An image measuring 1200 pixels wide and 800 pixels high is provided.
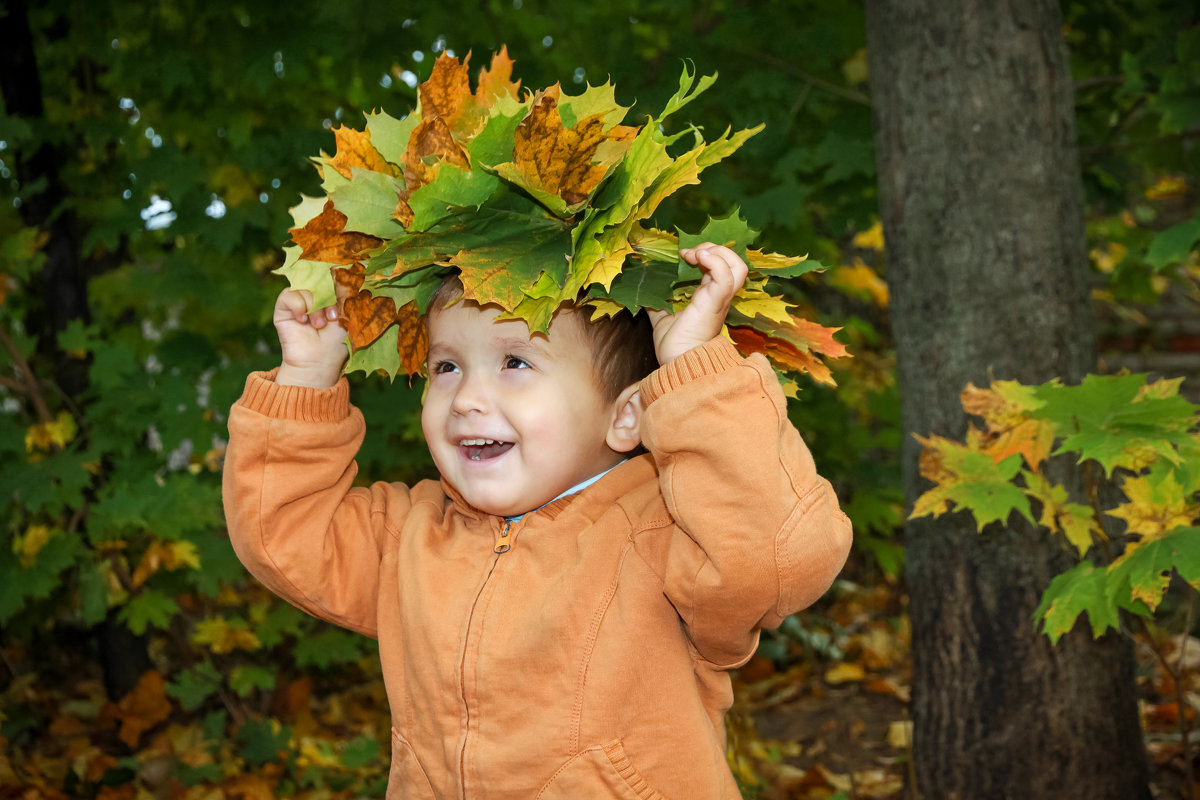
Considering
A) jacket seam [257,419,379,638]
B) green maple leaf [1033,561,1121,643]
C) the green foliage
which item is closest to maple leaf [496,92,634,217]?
jacket seam [257,419,379,638]

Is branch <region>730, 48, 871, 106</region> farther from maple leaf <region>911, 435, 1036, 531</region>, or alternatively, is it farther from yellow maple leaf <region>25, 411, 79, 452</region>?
yellow maple leaf <region>25, 411, 79, 452</region>

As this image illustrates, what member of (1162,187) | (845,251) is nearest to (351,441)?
(845,251)

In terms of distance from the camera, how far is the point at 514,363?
1.62 metres

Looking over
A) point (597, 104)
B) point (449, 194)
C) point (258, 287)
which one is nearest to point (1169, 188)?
point (258, 287)

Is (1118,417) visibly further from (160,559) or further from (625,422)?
(160,559)

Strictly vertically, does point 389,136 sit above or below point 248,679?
above

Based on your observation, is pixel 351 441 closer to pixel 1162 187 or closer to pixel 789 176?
pixel 789 176

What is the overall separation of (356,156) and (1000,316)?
1739 mm

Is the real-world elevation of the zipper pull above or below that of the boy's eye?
below

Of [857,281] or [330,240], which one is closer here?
[330,240]

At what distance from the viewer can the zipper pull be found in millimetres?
1681

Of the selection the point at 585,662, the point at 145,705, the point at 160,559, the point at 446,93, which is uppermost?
the point at 446,93

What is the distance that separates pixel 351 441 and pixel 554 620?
0.53 meters

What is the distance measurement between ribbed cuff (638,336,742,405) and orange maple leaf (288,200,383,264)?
0.53 m
